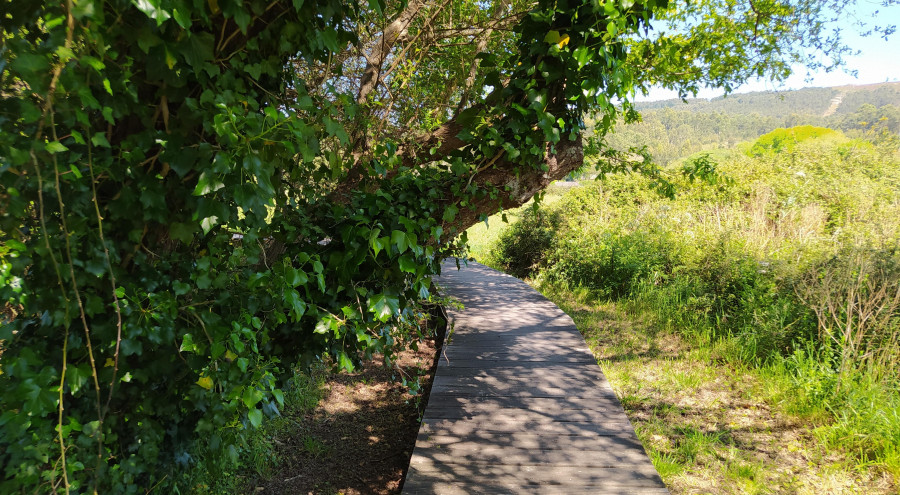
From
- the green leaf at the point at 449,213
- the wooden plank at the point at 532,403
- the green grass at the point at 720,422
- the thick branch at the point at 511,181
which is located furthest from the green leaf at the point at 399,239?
the green grass at the point at 720,422

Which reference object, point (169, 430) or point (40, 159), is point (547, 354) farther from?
point (40, 159)

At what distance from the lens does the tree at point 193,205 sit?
1.26m

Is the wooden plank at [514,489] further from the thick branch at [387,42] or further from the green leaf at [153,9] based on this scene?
the thick branch at [387,42]

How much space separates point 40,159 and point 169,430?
119 cm

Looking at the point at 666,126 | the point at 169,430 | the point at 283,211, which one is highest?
the point at 666,126

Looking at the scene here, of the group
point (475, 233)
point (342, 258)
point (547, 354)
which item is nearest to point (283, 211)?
point (342, 258)

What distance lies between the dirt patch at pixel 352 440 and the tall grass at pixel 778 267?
2264 mm

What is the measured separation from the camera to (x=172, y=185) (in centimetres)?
160

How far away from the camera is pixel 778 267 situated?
5.39m

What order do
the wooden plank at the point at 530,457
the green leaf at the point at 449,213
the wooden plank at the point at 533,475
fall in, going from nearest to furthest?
the green leaf at the point at 449,213
the wooden plank at the point at 533,475
the wooden plank at the point at 530,457

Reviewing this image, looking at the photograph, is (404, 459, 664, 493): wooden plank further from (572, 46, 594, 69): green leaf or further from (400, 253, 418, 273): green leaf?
(572, 46, 594, 69): green leaf

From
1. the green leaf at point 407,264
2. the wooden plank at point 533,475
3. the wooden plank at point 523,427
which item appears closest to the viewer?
the green leaf at point 407,264

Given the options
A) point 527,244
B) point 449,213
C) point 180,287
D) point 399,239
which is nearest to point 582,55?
point 449,213

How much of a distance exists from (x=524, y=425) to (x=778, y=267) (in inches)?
157
